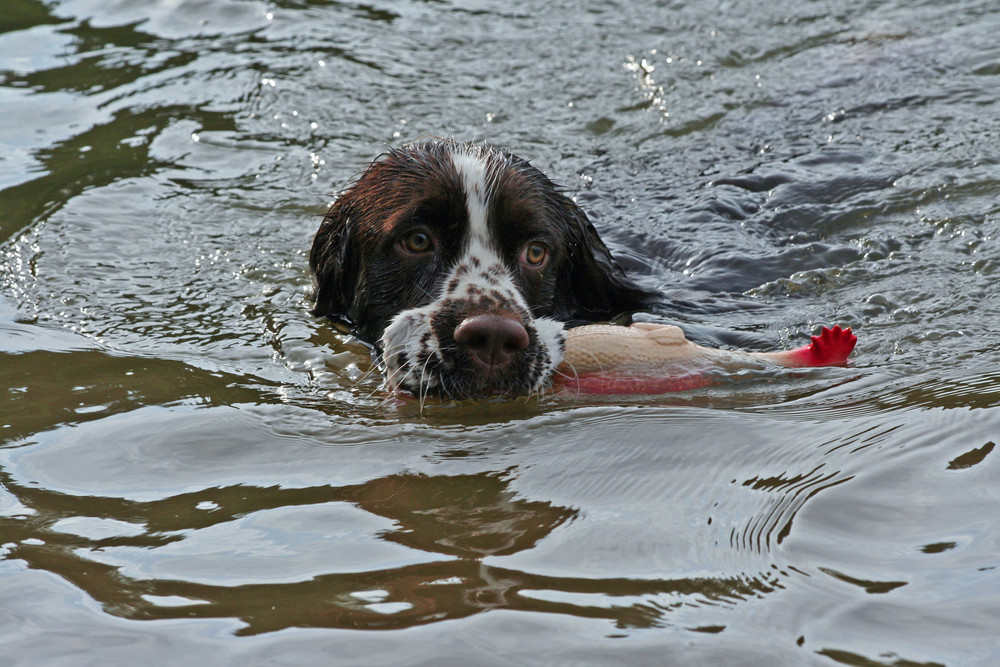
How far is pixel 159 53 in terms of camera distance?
316 inches

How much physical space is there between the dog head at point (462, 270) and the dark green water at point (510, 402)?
0.54 feet

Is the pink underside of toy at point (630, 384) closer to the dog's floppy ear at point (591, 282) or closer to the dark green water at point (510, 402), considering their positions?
the dark green water at point (510, 402)

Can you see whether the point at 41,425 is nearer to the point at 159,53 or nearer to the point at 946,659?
the point at 946,659

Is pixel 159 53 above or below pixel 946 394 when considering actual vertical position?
above

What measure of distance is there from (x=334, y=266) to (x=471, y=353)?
1.31 m

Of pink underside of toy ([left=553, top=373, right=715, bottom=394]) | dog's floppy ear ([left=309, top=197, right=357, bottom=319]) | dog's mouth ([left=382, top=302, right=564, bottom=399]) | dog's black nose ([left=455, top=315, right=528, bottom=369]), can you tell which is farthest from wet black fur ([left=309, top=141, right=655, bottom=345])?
pink underside of toy ([left=553, top=373, right=715, bottom=394])

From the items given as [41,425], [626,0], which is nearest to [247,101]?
[626,0]

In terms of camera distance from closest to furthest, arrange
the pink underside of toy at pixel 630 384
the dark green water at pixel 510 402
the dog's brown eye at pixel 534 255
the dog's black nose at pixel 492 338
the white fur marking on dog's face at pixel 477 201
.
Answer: the dark green water at pixel 510 402 < the dog's black nose at pixel 492 338 < the pink underside of toy at pixel 630 384 < the white fur marking on dog's face at pixel 477 201 < the dog's brown eye at pixel 534 255

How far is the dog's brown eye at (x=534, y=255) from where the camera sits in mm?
4051

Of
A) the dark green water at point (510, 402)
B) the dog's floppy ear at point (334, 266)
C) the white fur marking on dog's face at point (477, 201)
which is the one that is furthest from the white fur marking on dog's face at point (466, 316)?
the dog's floppy ear at point (334, 266)

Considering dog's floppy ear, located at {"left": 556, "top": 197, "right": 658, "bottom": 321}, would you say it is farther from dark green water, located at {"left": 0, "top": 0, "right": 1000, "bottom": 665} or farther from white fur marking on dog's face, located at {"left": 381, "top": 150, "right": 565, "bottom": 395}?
white fur marking on dog's face, located at {"left": 381, "top": 150, "right": 565, "bottom": 395}

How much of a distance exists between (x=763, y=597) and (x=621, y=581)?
0.30 m

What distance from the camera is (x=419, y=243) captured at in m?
3.95

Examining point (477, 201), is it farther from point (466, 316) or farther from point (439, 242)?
point (466, 316)
